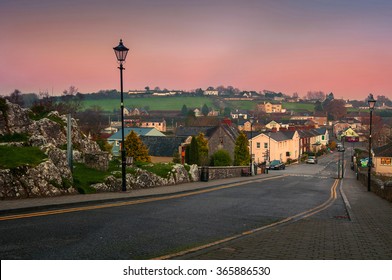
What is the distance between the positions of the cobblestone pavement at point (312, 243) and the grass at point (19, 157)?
28.4 feet

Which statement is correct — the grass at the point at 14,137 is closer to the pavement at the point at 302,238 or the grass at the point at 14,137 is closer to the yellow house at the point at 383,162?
the pavement at the point at 302,238

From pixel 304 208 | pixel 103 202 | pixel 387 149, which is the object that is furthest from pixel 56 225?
pixel 387 149

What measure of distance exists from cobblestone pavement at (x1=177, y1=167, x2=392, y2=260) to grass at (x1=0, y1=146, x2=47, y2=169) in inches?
341

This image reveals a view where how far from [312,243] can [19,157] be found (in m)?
11.2

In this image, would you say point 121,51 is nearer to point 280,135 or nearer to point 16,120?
point 16,120

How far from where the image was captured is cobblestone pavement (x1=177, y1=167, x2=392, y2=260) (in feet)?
27.6

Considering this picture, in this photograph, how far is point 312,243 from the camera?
9.69m

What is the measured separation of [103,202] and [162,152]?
5542 centimetres

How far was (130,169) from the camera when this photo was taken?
20906 mm

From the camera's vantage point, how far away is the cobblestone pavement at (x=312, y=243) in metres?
8.41

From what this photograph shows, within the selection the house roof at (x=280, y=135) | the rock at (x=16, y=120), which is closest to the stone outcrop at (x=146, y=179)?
the rock at (x=16, y=120)

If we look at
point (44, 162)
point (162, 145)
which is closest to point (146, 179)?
point (44, 162)
